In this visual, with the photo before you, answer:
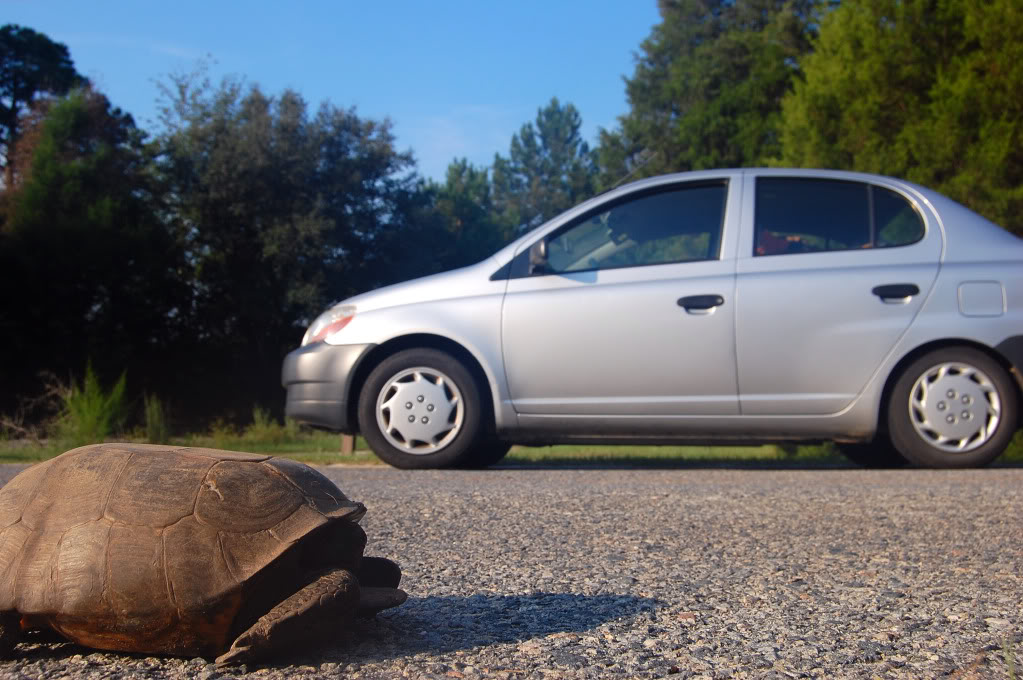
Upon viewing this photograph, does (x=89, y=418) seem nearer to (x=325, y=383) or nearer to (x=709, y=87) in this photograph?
(x=325, y=383)

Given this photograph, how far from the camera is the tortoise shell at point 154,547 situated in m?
1.94

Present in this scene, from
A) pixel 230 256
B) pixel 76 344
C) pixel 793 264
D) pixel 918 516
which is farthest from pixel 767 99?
pixel 918 516

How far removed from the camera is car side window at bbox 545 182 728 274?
6.04 metres

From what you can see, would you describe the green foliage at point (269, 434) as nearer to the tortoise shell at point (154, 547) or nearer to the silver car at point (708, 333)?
the silver car at point (708, 333)

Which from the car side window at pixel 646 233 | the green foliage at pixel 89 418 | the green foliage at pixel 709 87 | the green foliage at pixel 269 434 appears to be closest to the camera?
the car side window at pixel 646 233

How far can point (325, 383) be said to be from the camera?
6133 millimetres

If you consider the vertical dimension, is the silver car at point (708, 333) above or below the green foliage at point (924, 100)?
below

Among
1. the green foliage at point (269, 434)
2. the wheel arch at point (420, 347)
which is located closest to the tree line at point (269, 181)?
the green foliage at point (269, 434)

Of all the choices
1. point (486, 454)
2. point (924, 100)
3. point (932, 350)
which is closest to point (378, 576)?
point (486, 454)

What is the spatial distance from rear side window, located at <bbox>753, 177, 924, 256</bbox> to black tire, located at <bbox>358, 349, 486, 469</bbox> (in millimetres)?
2044

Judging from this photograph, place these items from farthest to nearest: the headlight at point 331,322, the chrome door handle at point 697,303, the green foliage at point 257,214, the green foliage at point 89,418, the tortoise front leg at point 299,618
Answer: the green foliage at point 257,214 < the green foliage at point 89,418 < the headlight at point 331,322 < the chrome door handle at point 697,303 < the tortoise front leg at point 299,618

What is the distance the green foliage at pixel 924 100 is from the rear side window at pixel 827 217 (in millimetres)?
7254

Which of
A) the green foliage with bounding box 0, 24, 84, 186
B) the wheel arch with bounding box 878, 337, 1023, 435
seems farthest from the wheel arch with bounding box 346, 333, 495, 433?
the green foliage with bounding box 0, 24, 84, 186

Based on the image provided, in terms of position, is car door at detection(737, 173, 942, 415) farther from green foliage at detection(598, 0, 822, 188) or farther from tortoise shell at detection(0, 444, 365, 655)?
green foliage at detection(598, 0, 822, 188)
